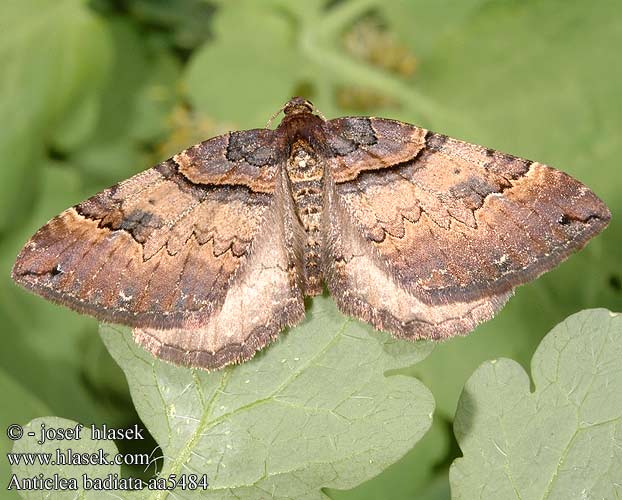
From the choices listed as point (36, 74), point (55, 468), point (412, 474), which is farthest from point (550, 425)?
point (36, 74)

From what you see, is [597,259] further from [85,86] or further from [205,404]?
A: [85,86]

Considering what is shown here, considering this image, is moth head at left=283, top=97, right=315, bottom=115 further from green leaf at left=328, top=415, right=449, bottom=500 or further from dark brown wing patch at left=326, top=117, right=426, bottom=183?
green leaf at left=328, top=415, right=449, bottom=500

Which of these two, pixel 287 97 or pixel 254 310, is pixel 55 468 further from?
pixel 287 97

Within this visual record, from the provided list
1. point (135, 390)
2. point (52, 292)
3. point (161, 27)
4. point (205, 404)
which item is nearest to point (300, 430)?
point (205, 404)

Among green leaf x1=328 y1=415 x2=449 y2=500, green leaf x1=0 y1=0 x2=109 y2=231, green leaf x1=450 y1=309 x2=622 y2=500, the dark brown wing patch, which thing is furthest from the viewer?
green leaf x1=0 y1=0 x2=109 y2=231

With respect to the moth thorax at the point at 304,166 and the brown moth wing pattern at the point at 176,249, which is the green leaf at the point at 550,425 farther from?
the moth thorax at the point at 304,166

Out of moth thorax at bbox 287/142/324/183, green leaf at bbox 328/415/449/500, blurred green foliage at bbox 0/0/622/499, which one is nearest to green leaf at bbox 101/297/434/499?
moth thorax at bbox 287/142/324/183
